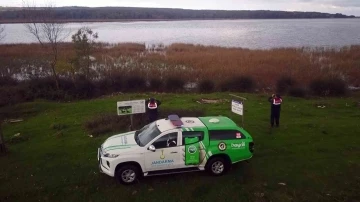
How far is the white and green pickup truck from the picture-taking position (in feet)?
33.6

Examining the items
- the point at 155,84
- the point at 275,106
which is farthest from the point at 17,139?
the point at 155,84

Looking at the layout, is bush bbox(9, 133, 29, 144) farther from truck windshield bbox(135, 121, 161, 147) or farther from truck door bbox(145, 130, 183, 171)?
truck door bbox(145, 130, 183, 171)

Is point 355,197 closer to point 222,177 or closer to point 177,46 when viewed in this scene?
point 222,177

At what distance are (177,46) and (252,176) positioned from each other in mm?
40046

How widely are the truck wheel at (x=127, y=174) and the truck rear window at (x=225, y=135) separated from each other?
2.65 metres

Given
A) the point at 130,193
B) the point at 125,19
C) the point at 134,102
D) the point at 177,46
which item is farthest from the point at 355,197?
the point at 125,19

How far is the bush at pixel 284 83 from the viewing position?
2664 centimetres

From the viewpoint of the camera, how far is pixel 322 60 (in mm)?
36938

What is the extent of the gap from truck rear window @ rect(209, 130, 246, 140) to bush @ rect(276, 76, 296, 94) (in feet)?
55.2

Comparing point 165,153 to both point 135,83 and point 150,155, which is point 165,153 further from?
point 135,83

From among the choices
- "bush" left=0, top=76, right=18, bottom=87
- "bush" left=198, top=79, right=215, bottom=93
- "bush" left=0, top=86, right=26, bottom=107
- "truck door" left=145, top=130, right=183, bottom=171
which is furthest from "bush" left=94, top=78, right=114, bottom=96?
"truck door" left=145, top=130, right=183, bottom=171

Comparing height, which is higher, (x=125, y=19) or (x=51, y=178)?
(x=125, y=19)

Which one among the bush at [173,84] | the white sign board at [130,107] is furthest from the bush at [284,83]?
the white sign board at [130,107]

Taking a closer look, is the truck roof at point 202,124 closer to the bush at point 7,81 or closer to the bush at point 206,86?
the bush at point 206,86
